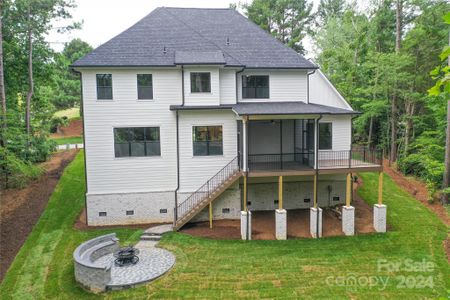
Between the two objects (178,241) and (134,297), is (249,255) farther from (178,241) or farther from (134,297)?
(134,297)

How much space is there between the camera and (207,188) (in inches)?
611

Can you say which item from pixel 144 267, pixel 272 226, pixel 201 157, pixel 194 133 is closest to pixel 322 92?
pixel 194 133

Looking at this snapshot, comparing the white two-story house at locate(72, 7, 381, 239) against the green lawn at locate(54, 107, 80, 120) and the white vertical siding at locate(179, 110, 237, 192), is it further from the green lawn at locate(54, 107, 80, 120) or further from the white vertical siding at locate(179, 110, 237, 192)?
the green lawn at locate(54, 107, 80, 120)

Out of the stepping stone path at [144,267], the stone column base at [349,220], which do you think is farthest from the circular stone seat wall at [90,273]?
the stone column base at [349,220]

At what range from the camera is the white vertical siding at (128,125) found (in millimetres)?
14992

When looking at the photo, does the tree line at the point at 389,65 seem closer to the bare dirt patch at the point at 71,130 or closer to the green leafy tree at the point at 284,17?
the green leafy tree at the point at 284,17

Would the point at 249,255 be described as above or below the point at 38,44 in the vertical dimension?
below

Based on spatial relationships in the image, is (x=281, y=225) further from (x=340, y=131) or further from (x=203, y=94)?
(x=203, y=94)

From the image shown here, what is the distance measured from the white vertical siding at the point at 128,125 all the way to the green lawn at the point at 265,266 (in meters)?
2.61

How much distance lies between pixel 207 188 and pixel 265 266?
5592 mm

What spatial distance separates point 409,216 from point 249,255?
30.4ft

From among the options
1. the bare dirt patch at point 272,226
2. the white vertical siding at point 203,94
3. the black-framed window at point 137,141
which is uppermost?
the white vertical siding at point 203,94

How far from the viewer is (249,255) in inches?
469

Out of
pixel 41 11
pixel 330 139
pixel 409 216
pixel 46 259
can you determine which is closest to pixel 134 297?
pixel 46 259
